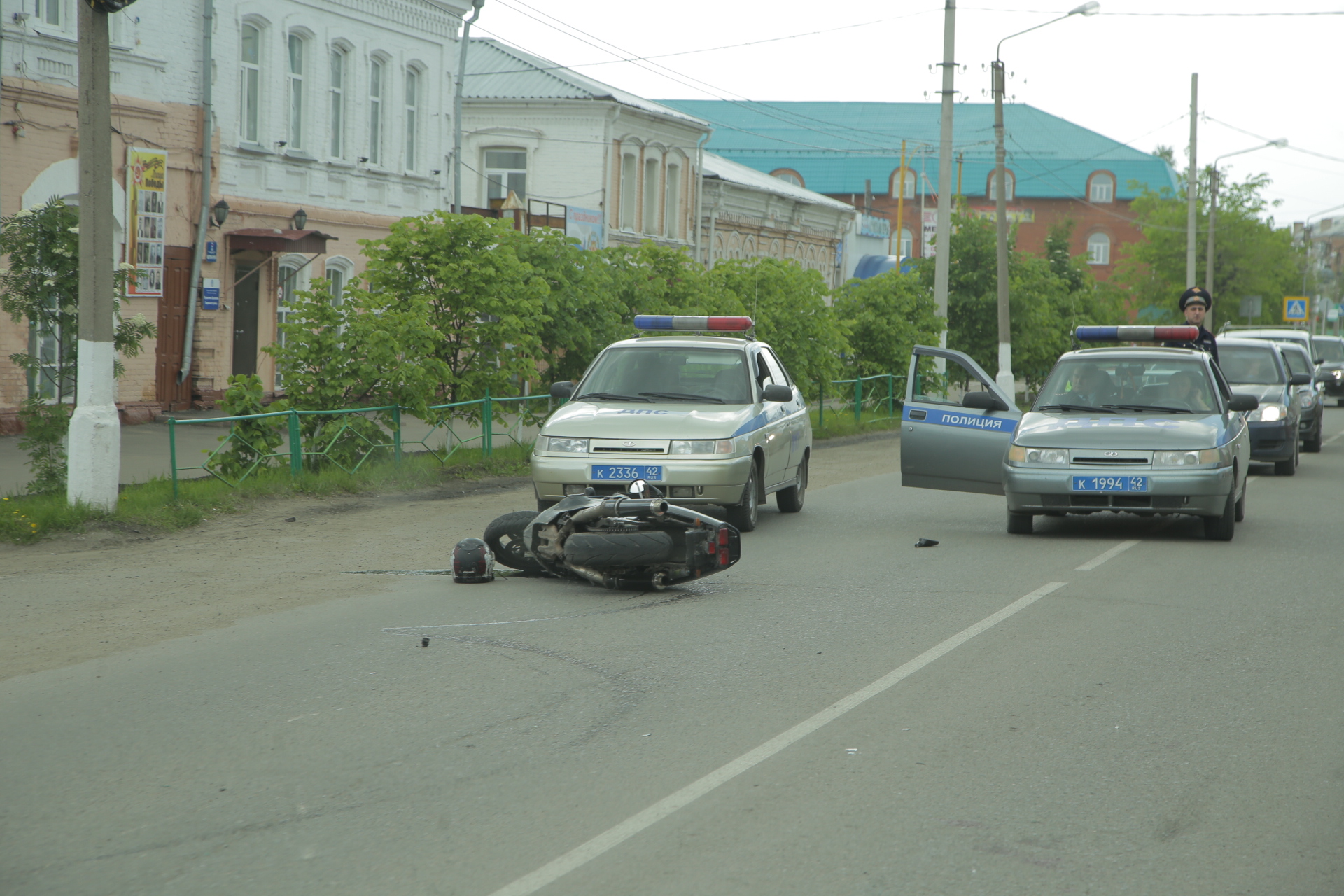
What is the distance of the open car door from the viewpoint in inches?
507

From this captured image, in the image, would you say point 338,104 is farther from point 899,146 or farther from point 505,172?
point 899,146

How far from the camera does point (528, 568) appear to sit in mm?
10008

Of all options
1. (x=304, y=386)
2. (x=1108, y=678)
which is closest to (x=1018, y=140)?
(x=304, y=386)

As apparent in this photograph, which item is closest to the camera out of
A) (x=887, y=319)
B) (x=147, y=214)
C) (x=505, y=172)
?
(x=147, y=214)

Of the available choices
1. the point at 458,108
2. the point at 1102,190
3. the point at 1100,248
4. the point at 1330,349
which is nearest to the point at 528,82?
the point at 458,108

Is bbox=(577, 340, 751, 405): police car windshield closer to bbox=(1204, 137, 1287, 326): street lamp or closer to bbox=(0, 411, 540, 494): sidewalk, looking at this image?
bbox=(0, 411, 540, 494): sidewalk

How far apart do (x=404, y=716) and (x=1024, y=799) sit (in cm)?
259

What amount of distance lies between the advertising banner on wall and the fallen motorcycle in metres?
28.0

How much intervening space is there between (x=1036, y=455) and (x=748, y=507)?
2.46 m

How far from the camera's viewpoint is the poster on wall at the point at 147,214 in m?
21.8

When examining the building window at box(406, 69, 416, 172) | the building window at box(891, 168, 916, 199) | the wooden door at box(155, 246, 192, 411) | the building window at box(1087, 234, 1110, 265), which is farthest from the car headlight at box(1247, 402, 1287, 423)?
the building window at box(1087, 234, 1110, 265)

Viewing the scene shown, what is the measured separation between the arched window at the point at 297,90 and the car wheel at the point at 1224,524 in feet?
61.2

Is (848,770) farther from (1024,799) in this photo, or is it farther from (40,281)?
(40,281)

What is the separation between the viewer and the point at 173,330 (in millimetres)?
23047
